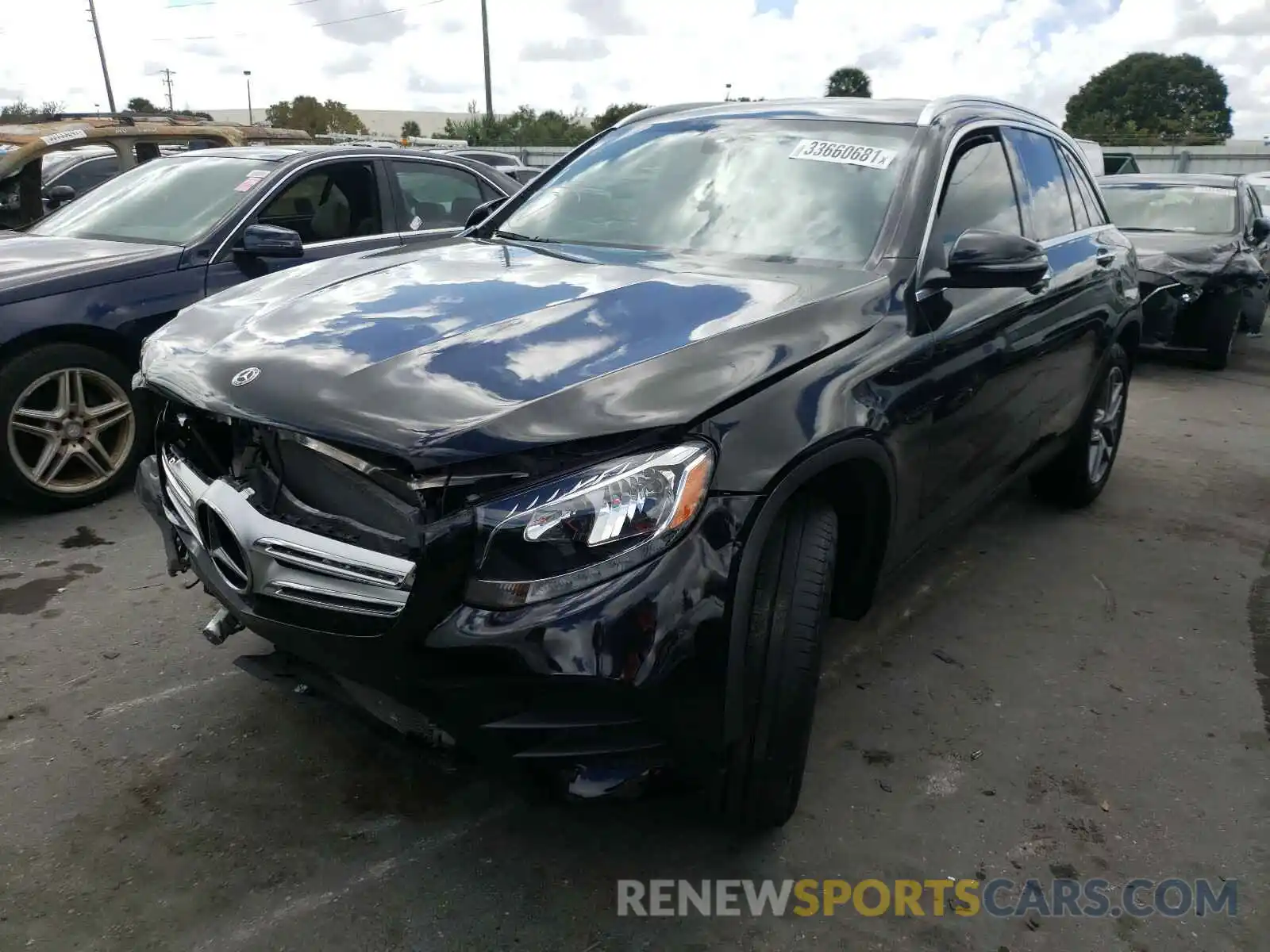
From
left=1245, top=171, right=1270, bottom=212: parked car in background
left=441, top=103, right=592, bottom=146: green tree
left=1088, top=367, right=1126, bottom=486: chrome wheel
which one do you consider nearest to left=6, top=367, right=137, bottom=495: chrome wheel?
left=1088, top=367, right=1126, bottom=486: chrome wheel

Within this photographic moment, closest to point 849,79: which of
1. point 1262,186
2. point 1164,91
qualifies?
point 1164,91

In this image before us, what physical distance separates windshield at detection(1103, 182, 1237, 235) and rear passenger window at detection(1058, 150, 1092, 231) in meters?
5.37

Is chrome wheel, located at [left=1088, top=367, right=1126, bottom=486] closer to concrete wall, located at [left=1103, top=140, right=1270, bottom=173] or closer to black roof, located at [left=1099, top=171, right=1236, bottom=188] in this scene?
black roof, located at [left=1099, top=171, right=1236, bottom=188]

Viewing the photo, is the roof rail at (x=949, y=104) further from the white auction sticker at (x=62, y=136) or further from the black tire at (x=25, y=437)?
the white auction sticker at (x=62, y=136)

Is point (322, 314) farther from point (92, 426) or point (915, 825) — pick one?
point (92, 426)

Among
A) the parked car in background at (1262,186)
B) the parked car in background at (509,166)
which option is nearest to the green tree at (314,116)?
the parked car in background at (509,166)

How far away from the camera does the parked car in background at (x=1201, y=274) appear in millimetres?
8172

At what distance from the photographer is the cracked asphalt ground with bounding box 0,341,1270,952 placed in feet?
7.15

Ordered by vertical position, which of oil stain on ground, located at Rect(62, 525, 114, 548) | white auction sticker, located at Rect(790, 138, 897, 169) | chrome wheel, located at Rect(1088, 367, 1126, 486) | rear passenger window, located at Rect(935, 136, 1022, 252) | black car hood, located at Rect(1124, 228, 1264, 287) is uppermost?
white auction sticker, located at Rect(790, 138, 897, 169)

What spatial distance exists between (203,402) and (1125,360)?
435 cm

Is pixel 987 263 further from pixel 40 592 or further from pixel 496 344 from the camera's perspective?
pixel 40 592

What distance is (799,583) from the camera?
219cm

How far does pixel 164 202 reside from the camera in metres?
5.26

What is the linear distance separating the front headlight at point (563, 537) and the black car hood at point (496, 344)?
4.1 inches
